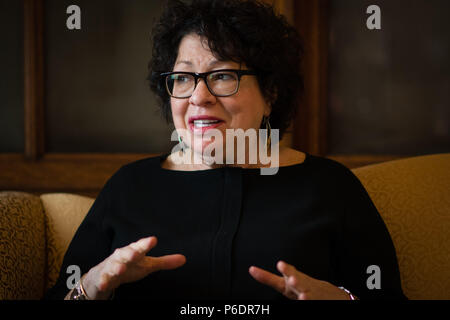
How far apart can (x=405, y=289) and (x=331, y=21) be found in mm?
1081

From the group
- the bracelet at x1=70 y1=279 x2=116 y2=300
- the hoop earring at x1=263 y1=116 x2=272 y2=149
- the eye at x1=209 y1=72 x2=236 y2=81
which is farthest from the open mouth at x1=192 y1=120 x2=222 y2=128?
the bracelet at x1=70 y1=279 x2=116 y2=300

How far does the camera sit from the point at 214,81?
42.0 inches

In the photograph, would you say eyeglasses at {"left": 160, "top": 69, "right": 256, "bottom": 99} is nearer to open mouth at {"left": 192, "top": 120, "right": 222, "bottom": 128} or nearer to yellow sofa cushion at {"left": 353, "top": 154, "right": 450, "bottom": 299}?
open mouth at {"left": 192, "top": 120, "right": 222, "bottom": 128}

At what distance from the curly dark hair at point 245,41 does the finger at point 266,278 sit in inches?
21.0

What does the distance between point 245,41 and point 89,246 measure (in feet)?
2.27

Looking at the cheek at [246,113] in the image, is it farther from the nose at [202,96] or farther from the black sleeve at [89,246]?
the black sleeve at [89,246]

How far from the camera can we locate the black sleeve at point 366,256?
1036 mm

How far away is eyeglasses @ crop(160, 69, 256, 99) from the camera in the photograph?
106cm

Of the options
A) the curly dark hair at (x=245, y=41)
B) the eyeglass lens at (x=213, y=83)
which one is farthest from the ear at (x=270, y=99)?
the eyeglass lens at (x=213, y=83)

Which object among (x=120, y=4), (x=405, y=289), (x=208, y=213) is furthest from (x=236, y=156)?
(x=120, y=4)

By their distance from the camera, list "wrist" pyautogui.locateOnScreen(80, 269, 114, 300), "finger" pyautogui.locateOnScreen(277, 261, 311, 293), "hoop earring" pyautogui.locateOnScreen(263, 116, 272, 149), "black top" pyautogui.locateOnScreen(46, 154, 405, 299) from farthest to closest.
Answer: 1. "hoop earring" pyautogui.locateOnScreen(263, 116, 272, 149)
2. "black top" pyautogui.locateOnScreen(46, 154, 405, 299)
3. "wrist" pyautogui.locateOnScreen(80, 269, 114, 300)
4. "finger" pyautogui.locateOnScreen(277, 261, 311, 293)

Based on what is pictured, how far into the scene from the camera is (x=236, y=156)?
3.73 feet

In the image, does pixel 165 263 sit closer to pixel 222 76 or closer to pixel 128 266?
pixel 128 266

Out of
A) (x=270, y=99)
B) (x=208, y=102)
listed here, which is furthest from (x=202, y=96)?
(x=270, y=99)
